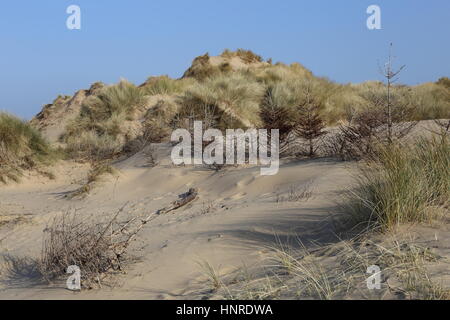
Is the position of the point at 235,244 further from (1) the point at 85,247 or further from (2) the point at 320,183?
(2) the point at 320,183

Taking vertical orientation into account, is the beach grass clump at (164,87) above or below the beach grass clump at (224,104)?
above

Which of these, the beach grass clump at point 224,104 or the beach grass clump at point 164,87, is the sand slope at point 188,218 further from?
the beach grass clump at point 164,87

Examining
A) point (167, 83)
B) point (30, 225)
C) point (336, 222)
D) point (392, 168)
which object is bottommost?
point (30, 225)

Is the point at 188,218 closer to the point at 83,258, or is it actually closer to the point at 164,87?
the point at 83,258

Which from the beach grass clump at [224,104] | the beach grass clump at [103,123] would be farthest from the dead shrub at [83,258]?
the beach grass clump at [103,123]

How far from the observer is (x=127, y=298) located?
11.7 feet

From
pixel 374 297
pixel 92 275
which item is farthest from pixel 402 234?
pixel 92 275

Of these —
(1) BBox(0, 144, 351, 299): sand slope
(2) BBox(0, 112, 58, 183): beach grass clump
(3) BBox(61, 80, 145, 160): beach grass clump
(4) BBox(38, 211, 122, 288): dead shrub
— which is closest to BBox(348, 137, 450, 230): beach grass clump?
(1) BBox(0, 144, 351, 299): sand slope

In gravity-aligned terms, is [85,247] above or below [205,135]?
below

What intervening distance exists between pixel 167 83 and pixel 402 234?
14089mm

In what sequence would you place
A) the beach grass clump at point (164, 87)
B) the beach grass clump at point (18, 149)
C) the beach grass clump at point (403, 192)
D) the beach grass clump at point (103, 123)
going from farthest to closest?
the beach grass clump at point (164, 87) → the beach grass clump at point (103, 123) → the beach grass clump at point (18, 149) → the beach grass clump at point (403, 192)

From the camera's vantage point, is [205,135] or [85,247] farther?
[205,135]

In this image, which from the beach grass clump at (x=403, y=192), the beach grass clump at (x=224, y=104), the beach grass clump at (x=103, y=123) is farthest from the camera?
the beach grass clump at (x=103, y=123)

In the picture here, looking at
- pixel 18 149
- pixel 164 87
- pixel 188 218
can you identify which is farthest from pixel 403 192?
pixel 164 87
